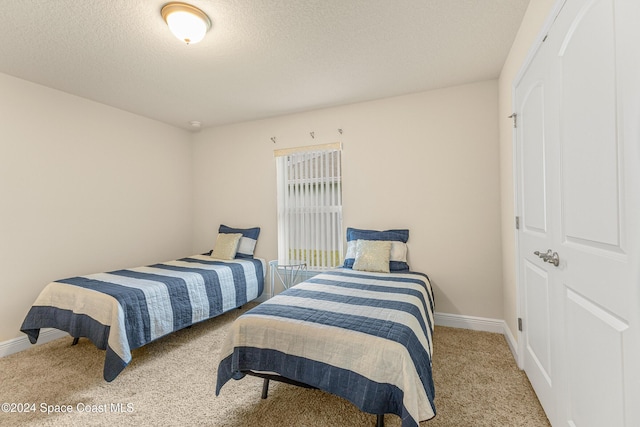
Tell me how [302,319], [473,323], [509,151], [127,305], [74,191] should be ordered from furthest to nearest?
[74,191], [473,323], [509,151], [127,305], [302,319]

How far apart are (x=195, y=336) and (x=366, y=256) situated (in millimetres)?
1903

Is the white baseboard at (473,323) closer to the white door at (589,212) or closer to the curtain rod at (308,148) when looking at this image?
the white door at (589,212)

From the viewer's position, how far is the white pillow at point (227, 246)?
3.64 metres

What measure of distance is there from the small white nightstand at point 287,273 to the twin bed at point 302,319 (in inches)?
16.3

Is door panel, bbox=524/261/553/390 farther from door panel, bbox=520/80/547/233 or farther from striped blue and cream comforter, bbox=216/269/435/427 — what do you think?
striped blue and cream comforter, bbox=216/269/435/427

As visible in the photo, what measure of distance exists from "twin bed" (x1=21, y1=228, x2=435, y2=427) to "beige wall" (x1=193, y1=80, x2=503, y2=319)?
323 millimetres

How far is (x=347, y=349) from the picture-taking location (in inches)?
55.8

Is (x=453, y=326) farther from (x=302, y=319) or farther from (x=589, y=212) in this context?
(x=589, y=212)

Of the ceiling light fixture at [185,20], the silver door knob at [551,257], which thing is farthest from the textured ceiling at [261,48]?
the silver door knob at [551,257]

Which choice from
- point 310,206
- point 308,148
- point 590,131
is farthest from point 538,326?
point 308,148

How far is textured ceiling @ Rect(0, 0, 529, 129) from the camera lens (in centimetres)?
177

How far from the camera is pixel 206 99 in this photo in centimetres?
315

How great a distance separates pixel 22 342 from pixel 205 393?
2.05 meters

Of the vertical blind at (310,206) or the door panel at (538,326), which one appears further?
the vertical blind at (310,206)
